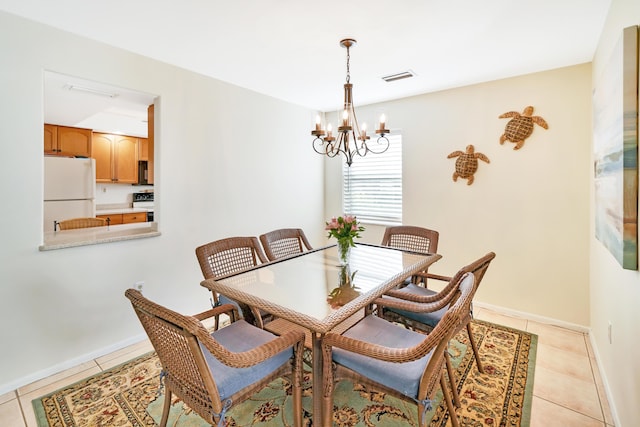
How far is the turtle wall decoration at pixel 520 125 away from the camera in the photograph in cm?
315

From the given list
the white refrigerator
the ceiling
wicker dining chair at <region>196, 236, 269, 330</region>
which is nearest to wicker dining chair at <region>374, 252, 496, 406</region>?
wicker dining chair at <region>196, 236, 269, 330</region>

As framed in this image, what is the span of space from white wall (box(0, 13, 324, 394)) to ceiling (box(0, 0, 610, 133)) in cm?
22

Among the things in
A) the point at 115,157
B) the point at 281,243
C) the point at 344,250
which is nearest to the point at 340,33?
the point at 344,250

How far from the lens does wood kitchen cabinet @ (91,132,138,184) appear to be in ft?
18.5

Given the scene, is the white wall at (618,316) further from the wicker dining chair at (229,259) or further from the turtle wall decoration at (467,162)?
the wicker dining chair at (229,259)

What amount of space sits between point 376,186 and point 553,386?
2863 mm

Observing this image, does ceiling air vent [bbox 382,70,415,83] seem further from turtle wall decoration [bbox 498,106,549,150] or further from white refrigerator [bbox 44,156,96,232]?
white refrigerator [bbox 44,156,96,232]

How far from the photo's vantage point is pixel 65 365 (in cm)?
242

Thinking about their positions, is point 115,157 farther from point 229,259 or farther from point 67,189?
point 229,259

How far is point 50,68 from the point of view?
90.2 inches

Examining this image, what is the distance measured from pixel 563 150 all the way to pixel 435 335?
276 cm

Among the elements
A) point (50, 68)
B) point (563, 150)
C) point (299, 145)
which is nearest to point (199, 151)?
point (50, 68)

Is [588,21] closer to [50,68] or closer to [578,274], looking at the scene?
[578,274]

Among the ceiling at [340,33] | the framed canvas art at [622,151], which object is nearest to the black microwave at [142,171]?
the ceiling at [340,33]
